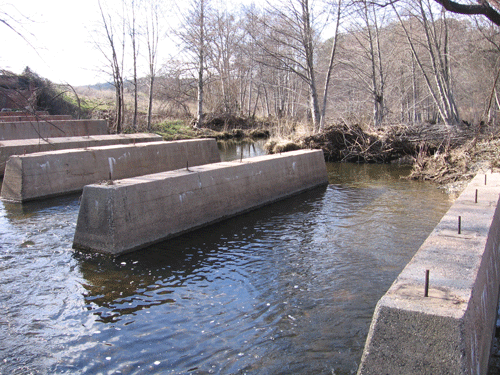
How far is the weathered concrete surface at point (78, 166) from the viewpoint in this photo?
11156 millimetres

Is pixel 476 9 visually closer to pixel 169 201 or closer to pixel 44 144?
pixel 169 201

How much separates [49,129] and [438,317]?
18941mm

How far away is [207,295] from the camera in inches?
247

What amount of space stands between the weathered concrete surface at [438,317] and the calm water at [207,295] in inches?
53.3

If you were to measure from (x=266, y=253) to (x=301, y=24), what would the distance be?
677 inches

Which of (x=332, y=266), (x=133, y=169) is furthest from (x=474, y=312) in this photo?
(x=133, y=169)

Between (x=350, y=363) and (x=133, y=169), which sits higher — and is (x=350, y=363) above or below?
below

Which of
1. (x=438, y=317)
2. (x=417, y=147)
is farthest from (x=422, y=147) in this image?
(x=438, y=317)

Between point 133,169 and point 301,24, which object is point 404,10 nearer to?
point 301,24

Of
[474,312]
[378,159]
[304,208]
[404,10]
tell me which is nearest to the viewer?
[474,312]

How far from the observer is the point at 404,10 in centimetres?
2142

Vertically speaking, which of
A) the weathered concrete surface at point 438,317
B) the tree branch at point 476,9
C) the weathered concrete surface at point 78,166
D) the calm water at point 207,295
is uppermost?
the tree branch at point 476,9

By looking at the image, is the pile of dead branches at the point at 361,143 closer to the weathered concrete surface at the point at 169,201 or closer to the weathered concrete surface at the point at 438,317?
the weathered concrete surface at the point at 169,201

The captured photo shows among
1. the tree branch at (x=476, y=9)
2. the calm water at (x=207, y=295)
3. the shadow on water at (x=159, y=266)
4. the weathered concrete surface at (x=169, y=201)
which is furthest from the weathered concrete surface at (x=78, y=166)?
the tree branch at (x=476, y=9)
